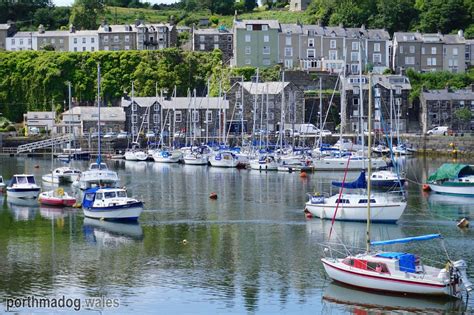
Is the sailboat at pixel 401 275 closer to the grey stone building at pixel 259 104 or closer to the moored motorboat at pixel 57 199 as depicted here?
the moored motorboat at pixel 57 199

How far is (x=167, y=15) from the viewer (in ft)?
383

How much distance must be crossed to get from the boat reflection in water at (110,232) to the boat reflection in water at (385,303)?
34.7ft

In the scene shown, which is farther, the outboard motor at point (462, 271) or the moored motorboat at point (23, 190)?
the moored motorboat at point (23, 190)

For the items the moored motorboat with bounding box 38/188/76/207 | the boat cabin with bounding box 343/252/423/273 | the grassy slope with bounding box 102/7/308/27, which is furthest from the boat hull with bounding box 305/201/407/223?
the grassy slope with bounding box 102/7/308/27

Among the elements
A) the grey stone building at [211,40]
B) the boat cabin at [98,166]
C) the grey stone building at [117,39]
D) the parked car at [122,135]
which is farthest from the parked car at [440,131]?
the grey stone building at [117,39]

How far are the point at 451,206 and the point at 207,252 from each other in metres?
16.2

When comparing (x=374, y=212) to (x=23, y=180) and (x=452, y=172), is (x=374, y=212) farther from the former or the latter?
(x=23, y=180)

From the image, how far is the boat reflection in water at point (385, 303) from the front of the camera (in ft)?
84.7

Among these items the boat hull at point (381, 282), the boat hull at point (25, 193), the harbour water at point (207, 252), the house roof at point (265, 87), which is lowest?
the harbour water at point (207, 252)

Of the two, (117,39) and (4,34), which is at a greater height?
(4,34)

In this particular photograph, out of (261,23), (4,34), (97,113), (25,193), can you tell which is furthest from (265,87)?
(25,193)

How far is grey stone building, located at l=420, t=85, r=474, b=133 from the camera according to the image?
8244 cm

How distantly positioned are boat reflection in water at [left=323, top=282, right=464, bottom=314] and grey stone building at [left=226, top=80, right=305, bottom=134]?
180 feet
